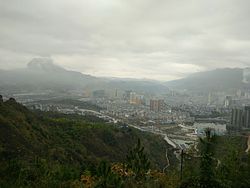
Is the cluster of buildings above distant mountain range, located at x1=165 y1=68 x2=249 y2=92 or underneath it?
underneath

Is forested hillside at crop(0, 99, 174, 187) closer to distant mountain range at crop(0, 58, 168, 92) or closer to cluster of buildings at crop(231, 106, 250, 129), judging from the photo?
cluster of buildings at crop(231, 106, 250, 129)

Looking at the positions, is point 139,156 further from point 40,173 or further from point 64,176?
point 40,173

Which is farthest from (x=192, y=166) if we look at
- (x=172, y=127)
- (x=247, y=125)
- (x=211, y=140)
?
(x=172, y=127)

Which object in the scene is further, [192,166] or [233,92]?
[233,92]

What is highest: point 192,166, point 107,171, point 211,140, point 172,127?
point 211,140

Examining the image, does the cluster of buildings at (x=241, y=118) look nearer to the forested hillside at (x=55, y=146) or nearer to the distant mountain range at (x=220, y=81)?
the forested hillside at (x=55, y=146)

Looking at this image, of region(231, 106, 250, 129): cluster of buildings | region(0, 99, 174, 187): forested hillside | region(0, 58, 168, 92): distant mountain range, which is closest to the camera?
region(0, 99, 174, 187): forested hillside

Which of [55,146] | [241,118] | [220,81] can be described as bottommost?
[241,118]

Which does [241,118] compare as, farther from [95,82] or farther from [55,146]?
[95,82]

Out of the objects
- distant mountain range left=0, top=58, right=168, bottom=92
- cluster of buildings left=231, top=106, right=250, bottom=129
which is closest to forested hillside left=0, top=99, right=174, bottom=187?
cluster of buildings left=231, top=106, right=250, bottom=129

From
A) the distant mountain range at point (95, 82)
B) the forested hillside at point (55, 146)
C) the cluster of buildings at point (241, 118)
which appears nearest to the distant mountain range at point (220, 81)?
the distant mountain range at point (95, 82)

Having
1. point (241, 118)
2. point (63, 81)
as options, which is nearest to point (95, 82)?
point (63, 81)
